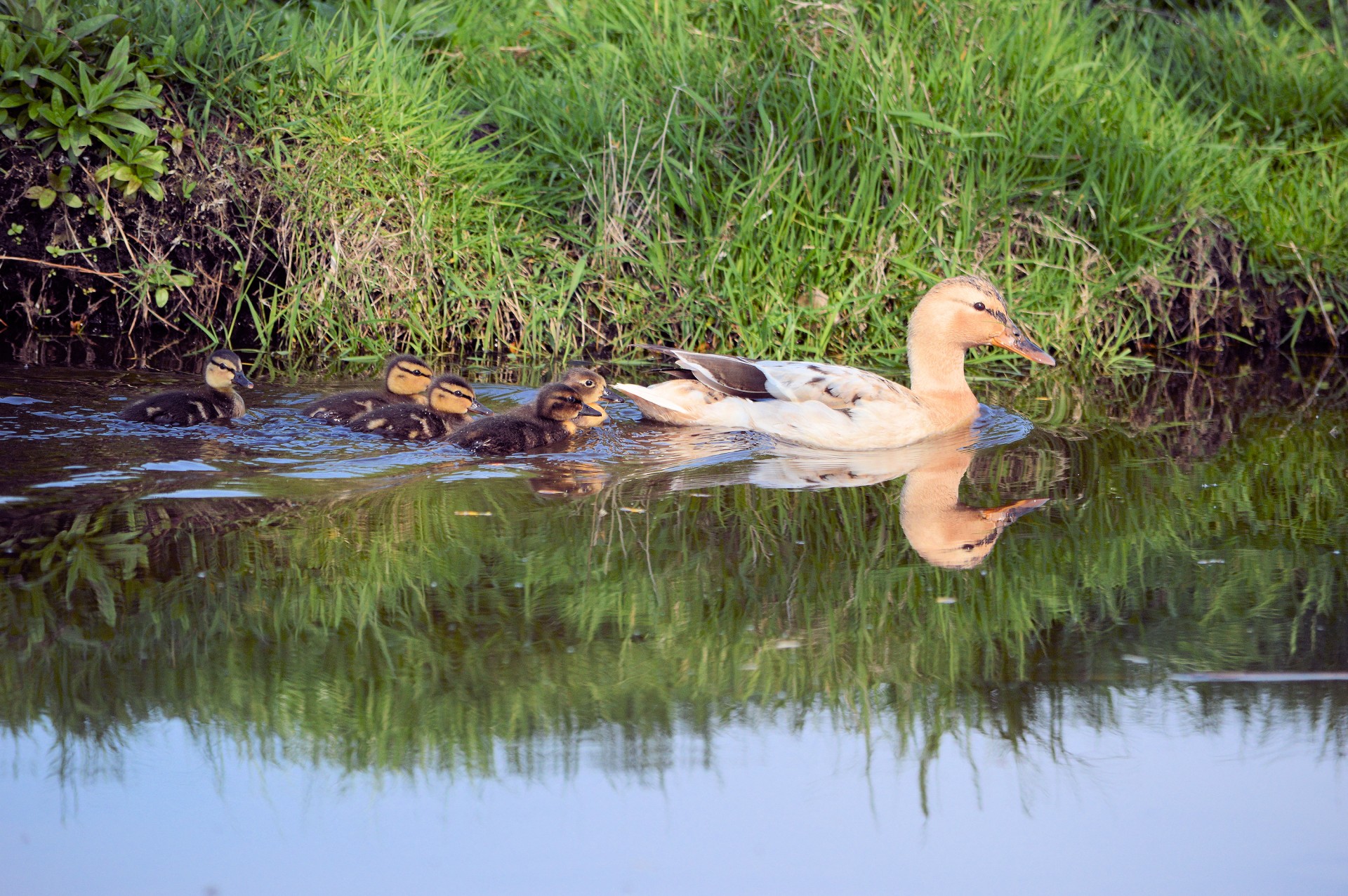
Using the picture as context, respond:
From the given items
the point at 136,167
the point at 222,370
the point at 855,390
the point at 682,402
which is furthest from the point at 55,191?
the point at 855,390

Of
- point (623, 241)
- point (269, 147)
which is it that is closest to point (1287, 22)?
point (623, 241)

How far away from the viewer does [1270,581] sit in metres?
4.47

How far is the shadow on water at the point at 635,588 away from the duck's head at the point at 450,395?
0.45 m

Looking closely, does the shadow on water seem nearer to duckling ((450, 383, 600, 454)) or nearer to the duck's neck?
duckling ((450, 383, 600, 454))

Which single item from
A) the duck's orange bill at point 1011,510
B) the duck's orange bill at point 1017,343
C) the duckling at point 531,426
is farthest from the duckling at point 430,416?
the duck's orange bill at point 1017,343

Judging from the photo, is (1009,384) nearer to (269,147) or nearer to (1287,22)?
(269,147)

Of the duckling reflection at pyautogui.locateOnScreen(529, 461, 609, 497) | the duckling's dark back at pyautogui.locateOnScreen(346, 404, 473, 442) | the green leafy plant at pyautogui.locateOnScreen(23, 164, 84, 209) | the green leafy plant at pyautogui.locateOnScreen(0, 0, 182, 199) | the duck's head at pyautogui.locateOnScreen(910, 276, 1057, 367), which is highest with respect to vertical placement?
the green leafy plant at pyautogui.locateOnScreen(0, 0, 182, 199)

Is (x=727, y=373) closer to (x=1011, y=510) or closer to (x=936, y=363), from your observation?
(x=936, y=363)

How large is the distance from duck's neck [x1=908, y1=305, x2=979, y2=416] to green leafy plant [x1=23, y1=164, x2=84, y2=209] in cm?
438

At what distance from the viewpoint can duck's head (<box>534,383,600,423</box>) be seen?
6148mm

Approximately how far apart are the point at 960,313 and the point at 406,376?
260 cm

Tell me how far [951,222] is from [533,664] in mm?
5176

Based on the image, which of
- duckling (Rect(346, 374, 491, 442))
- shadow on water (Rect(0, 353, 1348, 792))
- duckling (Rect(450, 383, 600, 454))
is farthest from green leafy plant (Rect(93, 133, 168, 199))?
duckling (Rect(450, 383, 600, 454))

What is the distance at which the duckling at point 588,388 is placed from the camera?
6.32 meters
